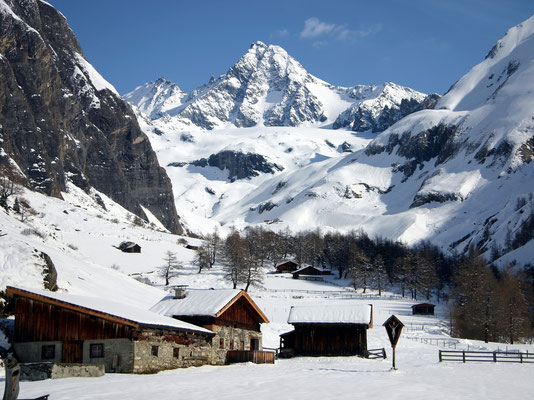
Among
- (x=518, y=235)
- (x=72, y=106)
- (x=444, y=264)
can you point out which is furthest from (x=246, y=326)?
(x=72, y=106)

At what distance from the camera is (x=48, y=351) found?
29828mm

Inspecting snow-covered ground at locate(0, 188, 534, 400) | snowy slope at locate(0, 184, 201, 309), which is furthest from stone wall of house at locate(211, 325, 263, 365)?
snowy slope at locate(0, 184, 201, 309)

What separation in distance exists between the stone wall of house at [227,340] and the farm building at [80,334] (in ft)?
22.2

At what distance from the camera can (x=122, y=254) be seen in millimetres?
106938

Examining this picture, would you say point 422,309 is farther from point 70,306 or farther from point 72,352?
point 70,306

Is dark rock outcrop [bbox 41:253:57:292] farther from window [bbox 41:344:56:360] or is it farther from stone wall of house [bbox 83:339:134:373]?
stone wall of house [bbox 83:339:134:373]

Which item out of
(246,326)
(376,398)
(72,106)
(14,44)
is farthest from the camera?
(72,106)

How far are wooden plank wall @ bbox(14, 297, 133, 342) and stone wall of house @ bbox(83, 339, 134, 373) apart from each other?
327 millimetres

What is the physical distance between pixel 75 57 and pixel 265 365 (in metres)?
183

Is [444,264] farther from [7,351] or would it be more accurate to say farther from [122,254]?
[7,351]

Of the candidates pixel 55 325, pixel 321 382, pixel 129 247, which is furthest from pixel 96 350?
pixel 129 247

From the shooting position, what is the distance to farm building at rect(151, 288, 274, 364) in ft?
123

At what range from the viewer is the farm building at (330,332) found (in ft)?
146

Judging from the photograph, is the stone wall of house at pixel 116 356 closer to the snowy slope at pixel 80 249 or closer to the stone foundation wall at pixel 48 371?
the stone foundation wall at pixel 48 371
